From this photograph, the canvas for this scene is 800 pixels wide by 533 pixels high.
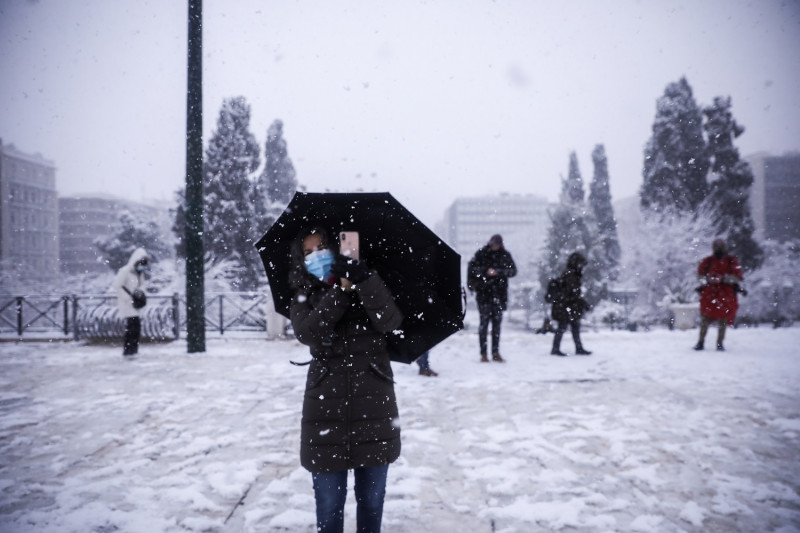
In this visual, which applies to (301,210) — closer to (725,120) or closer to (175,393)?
(175,393)

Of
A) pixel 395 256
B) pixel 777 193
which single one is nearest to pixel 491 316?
pixel 395 256

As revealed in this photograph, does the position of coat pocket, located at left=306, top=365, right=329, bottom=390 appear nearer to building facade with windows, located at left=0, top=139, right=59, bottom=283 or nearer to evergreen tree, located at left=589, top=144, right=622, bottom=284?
evergreen tree, located at left=589, top=144, right=622, bottom=284

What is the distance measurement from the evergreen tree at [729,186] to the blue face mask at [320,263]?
103ft

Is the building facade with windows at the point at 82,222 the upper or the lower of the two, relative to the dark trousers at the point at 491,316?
upper

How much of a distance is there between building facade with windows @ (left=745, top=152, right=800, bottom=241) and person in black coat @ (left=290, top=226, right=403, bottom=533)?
258ft

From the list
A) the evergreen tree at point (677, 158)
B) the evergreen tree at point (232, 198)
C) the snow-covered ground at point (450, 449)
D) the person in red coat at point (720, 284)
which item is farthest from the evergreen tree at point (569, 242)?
the snow-covered ground at point (450, 449)

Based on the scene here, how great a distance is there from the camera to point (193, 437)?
4.45m

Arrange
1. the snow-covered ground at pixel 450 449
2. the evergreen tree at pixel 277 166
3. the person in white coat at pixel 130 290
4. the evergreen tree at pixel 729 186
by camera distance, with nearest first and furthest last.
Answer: the snow-covered ground at pixel 450 449, the person in white coat at pixel 130 290, the evergreen tree at pixel 729 186, the evergreen tree at pixel 277 166

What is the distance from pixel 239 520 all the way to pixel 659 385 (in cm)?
544

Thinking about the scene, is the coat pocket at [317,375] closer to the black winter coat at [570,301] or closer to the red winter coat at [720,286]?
the black winter coat at [570,301]

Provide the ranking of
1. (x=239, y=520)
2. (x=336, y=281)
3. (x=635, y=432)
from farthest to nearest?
1. (x=635, y=432)
2. (x=239, y=520)
3. (x=336, y=281)

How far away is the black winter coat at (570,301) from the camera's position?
816cm

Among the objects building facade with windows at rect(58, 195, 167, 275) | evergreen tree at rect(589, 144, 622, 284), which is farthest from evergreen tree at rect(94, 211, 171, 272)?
building facade with windows at rect(58, 195, 167, 275)

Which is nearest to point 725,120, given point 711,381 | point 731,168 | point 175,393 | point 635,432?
point 731,168
